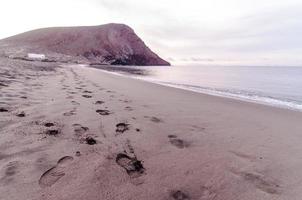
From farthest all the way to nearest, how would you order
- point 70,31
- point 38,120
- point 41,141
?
point 70,31 → point 38,120 → point 41,141

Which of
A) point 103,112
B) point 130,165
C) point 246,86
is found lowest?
point 246,86

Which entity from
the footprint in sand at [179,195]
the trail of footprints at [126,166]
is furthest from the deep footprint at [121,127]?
the footprint in sand at [179,195]

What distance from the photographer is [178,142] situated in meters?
3.43

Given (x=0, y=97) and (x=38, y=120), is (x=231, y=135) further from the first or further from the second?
(x=0, y=97)

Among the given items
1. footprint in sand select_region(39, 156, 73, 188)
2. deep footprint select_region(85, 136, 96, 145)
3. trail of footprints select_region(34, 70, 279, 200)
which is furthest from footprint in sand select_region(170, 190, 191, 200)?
deep footprint select_region(85, 136, 96, 145)

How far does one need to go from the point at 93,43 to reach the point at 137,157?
9930 cm

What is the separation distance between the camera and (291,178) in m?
2.58

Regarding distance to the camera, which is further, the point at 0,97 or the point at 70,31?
the point at 70,31

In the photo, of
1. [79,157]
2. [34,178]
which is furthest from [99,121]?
[34,178]

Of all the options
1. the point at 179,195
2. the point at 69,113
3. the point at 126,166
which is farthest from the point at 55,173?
the point at 69,113

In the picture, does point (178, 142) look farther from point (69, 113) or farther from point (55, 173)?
point (69, 113)

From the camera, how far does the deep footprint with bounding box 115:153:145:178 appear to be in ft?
7.85

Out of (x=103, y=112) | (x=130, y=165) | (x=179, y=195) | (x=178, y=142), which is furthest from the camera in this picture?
(x=103, y=112)

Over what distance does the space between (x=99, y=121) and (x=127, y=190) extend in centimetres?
215
